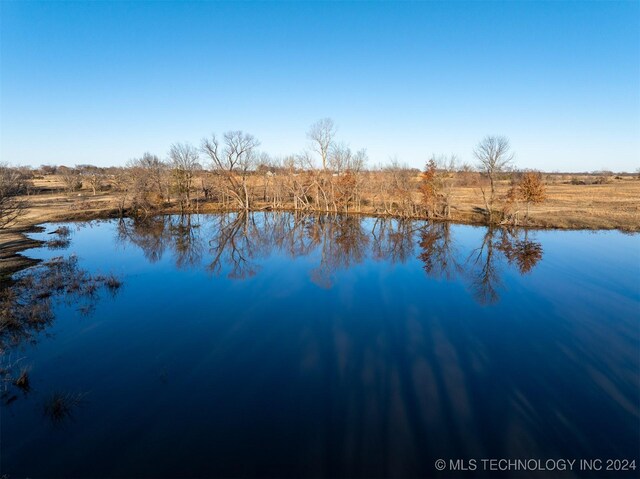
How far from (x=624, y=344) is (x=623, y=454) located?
626 cm

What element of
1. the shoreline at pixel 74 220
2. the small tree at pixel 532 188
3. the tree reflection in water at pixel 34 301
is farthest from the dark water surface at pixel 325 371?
the small tree at pixel 532 188

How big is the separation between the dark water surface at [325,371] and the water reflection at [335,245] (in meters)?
0.46

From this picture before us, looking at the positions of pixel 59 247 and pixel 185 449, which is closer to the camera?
pixel 185 449

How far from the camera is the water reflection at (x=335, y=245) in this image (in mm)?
21641

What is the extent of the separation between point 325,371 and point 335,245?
18.3m

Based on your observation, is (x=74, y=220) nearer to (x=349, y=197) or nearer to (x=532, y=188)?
(x=349, y=197)

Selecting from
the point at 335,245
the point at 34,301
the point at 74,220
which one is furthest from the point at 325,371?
the point at 74,220

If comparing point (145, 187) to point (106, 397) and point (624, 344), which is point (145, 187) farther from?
point (624, 344)

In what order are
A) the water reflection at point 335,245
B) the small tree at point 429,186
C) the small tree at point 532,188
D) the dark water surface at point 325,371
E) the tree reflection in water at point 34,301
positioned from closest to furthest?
1. the dark water surface at point 325,371
2. the tree reflection in water at point 34,301
3. the water reflection at point 335,245
4. the small tree at point 532,188
5. the small tree at point 429,186

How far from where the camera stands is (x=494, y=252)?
25.0 m

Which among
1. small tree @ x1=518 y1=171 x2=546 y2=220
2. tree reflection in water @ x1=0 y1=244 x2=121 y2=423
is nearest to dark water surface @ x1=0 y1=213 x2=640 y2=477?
tree reflection in water @ x1=0 y1=244 x2=121 y2=423

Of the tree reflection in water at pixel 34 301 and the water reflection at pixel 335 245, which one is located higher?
the water reflection at pixel 335 245

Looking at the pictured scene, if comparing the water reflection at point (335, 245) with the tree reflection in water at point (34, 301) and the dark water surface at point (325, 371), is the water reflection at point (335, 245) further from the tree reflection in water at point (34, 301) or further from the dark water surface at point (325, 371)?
the tree reflection in water at point (34, 301)

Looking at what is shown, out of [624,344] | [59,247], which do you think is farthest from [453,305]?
[59,247]
